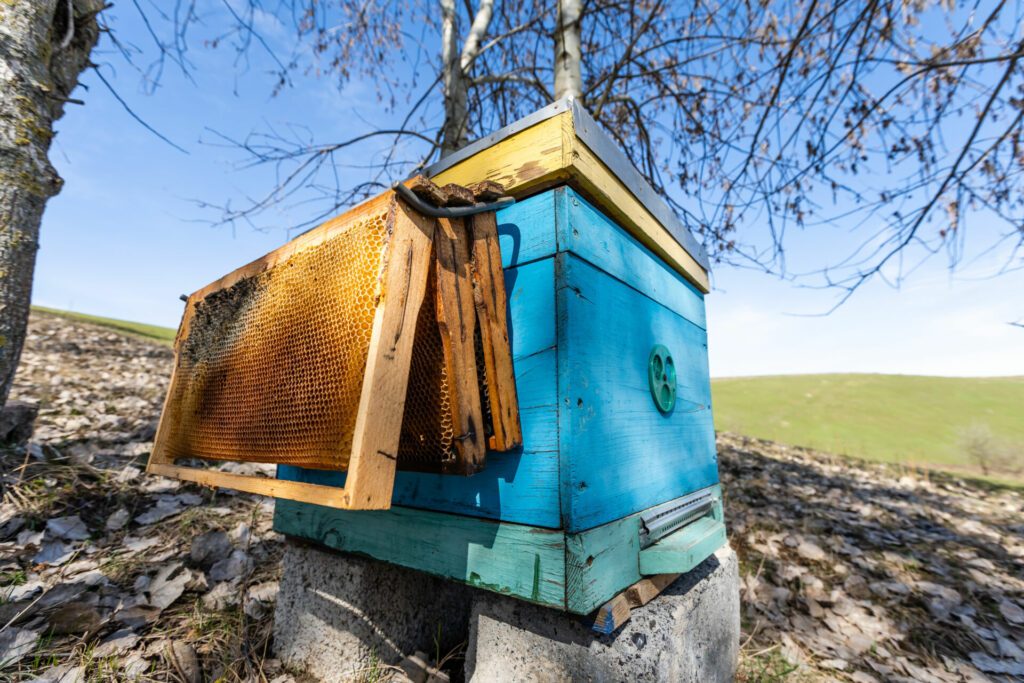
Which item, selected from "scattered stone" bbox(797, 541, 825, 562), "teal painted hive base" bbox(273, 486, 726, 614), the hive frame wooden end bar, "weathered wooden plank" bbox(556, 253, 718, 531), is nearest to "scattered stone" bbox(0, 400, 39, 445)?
"teal painted hive base" bbox(273, 486, 726, 614)

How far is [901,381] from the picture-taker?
89.9ft

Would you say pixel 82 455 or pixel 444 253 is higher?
pixel 444 253

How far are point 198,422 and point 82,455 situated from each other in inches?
84.9

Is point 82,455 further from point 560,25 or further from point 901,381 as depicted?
point 901,381

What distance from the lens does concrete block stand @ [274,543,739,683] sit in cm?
124

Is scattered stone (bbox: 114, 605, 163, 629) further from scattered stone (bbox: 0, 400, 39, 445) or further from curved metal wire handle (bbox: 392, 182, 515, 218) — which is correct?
curved metal wire handle (bbox: 392, 182, 515, 218)

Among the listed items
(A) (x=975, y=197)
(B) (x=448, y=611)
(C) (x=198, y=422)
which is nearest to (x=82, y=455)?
→ (C) (x=198, y=422)

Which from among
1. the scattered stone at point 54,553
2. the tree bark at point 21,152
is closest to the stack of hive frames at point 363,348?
the tree bark at point 21,152

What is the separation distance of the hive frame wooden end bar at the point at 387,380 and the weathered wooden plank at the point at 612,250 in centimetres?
40

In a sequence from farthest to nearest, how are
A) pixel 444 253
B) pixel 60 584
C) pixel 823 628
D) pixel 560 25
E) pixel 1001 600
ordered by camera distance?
pixel 560 25, pixel 1001 600, pixel 823 628, pixel 60 584, pixel 444 253

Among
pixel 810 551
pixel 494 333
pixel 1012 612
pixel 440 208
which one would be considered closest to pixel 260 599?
pixel 494 333

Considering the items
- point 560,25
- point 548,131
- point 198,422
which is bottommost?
point 198,422

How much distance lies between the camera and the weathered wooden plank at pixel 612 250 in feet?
4.19

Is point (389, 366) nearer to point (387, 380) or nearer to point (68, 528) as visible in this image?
point (387, 380)
